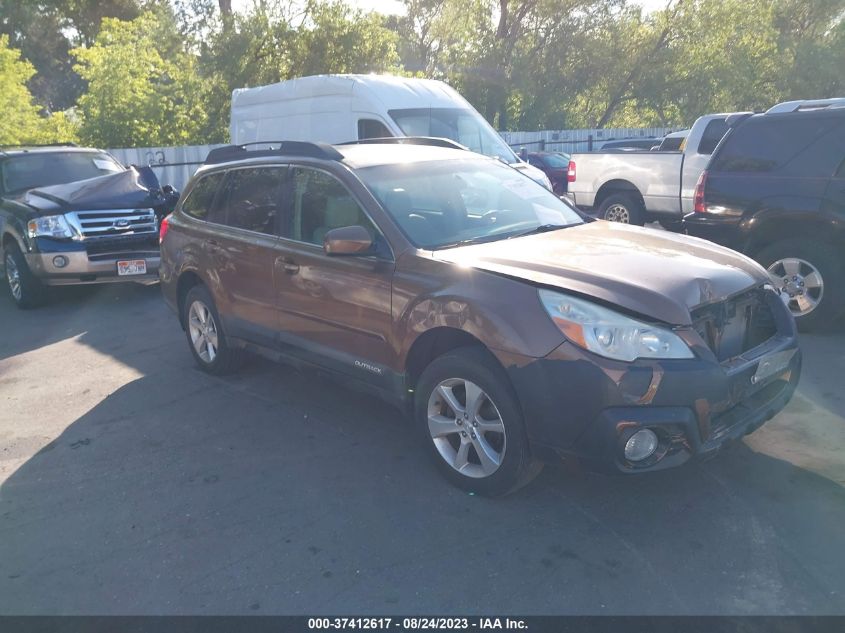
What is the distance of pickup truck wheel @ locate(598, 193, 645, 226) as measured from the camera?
1176 centimetres

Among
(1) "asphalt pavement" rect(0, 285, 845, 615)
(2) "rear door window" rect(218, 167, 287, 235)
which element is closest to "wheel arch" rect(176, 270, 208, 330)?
(2) "rear door window" rect(218, 167, 287, 235)

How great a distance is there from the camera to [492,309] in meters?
3.82

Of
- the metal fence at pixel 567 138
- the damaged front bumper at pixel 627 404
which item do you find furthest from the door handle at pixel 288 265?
the metal fence at pixel 567 138

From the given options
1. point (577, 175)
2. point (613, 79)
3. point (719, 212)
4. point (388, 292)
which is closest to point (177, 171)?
point (577, 175)

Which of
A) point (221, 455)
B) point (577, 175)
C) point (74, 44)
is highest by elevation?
point (74, 44)

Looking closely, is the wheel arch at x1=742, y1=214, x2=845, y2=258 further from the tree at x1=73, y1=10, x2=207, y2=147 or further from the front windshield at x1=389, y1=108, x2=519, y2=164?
the tree at x1=73, y1=10, x2=207, y2=147

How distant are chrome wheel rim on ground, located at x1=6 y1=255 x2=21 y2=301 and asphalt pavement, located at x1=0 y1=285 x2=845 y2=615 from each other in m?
4.22

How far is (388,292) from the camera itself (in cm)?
438

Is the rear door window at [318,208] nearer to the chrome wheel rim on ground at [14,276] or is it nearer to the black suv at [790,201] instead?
the black suv at [790,201]

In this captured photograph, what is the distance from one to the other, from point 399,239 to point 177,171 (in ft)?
49.6

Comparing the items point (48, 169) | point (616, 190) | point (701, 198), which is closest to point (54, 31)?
point (48, 169)

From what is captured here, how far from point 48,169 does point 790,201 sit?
30.1ft

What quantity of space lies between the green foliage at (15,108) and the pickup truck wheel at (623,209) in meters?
13.6
